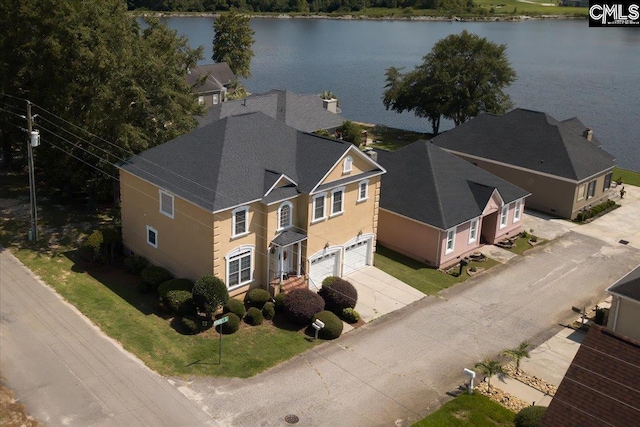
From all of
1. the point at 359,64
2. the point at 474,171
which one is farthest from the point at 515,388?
the point at 359,64

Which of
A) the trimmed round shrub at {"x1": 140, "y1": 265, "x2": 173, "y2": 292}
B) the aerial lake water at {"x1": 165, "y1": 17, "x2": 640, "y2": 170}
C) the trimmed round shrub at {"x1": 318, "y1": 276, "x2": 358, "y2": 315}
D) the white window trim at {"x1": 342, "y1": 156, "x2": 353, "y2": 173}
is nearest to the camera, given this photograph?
Result: the trimmed round shrub at {"x1": 318, "y1": 276, "x2": 358, "y2": 315}

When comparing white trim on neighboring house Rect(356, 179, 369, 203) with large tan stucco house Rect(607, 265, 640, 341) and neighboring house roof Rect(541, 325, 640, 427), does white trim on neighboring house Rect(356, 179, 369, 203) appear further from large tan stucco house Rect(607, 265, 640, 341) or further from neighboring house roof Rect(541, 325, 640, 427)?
neighboring house roof Rect(541, 325, 640, 427)

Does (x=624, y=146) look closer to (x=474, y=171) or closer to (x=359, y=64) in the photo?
(x=474, y=171)

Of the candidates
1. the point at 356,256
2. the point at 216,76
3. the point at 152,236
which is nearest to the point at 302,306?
the point at 356,256

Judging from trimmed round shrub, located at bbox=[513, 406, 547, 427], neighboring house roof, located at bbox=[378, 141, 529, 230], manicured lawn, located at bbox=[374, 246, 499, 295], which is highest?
neighboring house roof, located at bbox=[378, 141, 529, 230]

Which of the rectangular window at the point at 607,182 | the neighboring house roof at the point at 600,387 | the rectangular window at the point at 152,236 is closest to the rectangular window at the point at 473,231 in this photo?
the rectangular window at the point at 607,182

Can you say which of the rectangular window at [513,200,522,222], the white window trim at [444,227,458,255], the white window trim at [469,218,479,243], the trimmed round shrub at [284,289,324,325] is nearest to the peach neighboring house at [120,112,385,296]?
the trimmed round shrub at [284,289,324,325]

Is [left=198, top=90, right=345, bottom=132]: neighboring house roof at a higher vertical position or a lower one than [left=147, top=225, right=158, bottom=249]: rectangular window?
higher
